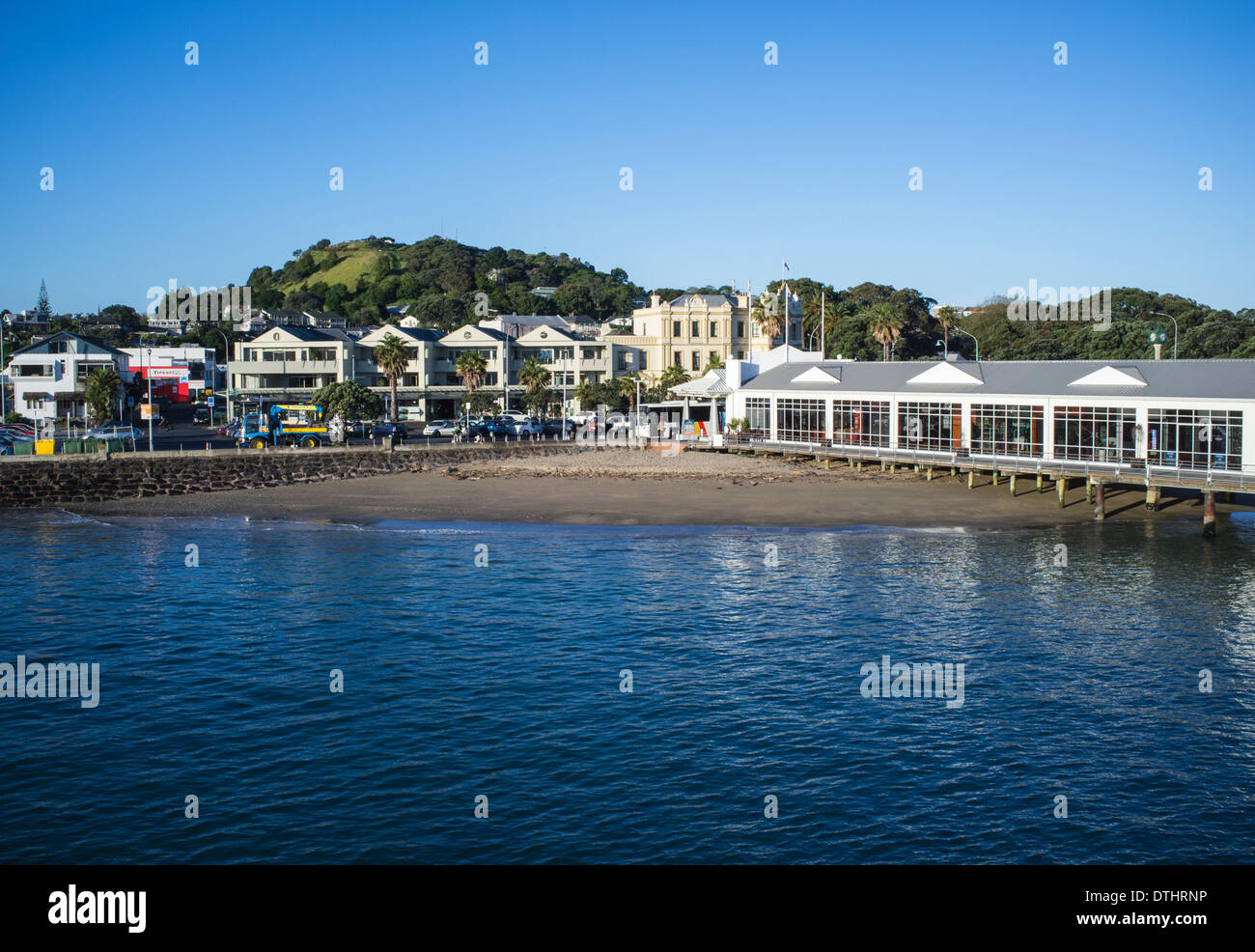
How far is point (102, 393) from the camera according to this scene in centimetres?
9462

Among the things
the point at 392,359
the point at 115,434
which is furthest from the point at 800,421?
the point at 115,434

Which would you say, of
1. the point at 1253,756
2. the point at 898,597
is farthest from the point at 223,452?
the point at 1253,756

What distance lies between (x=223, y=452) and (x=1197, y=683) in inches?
2347

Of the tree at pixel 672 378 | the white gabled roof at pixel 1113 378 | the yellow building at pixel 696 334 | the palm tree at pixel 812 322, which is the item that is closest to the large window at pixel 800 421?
the white gabled roof at pixel 1113 378

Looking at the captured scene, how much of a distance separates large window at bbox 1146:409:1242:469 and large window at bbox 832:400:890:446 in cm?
1816

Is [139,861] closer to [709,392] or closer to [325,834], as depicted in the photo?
[325,834]

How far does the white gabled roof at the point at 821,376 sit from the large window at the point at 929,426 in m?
6.53

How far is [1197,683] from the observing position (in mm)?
24875

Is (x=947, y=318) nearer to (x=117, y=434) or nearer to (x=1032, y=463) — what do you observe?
(x=1032, y=463)

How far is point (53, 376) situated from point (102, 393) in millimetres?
17540

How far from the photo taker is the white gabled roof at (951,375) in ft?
203

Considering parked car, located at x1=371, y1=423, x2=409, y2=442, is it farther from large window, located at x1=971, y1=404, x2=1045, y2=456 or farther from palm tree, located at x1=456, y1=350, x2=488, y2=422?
large window, located at x1=971, y1=404, x2=1045, y2=456

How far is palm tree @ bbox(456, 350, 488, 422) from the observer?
10712 centimetres

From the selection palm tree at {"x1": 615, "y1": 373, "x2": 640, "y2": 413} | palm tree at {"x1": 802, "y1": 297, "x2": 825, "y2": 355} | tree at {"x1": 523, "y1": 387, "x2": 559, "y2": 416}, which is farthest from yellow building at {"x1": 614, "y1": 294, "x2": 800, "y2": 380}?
tree at {"x1": 523, "y1": 387, "x2": 559, "y2": 416}
